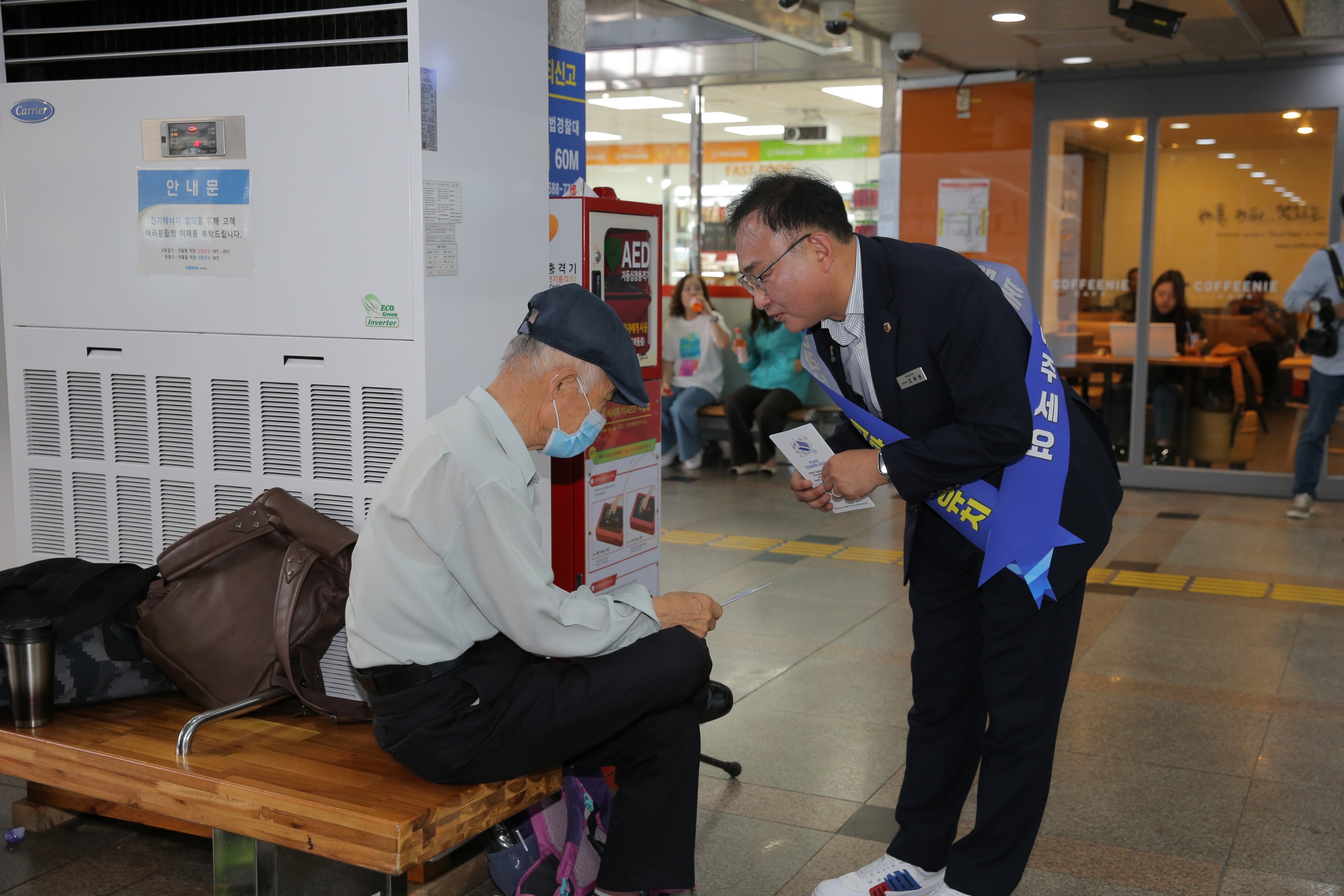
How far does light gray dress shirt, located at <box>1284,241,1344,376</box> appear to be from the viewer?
289 inches

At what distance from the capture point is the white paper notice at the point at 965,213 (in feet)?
30.0

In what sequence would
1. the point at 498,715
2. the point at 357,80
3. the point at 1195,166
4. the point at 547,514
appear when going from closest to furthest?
1. the point at 498,715
2. the point at 357,80
3. the point at 547,514
4. the point at 1195,166

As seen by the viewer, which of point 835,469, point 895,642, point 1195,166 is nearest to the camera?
point 835,469

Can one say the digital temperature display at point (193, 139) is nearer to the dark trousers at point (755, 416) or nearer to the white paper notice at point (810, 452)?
the white paper notice at point (810, 452)

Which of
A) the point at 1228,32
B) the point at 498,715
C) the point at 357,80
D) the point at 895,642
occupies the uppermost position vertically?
the point at 1228,32

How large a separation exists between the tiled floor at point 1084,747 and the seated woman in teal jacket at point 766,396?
2790 millimetres

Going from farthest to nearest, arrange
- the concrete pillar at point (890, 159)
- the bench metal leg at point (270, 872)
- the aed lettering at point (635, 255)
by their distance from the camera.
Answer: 1. the concrete pillar at point (890, 159)
2. the aed lettering at point (635, 255)
3. the bench metal leg at point (270, 872)

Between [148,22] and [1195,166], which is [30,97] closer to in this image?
[148,22]

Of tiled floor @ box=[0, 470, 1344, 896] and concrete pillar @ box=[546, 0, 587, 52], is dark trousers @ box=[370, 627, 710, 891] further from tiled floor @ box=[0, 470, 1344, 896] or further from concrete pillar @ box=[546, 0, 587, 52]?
concrete pillar @ box=[546, 0, 587, 52]

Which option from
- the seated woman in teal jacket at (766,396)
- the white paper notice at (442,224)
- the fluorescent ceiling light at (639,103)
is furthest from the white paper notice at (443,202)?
the fluorescent ceiling light at (639,103)

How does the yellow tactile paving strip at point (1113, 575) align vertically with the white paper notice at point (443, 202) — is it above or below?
below

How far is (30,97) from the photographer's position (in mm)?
3455

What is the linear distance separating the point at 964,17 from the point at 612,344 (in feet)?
18.7

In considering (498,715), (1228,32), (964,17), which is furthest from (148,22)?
(1228,32)
